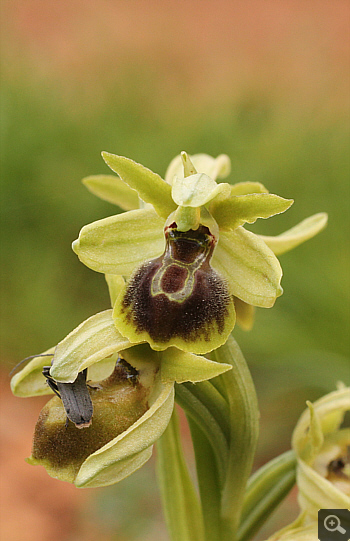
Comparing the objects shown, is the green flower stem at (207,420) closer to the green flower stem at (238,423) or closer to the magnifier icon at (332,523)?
the green flower stem at (238,423)

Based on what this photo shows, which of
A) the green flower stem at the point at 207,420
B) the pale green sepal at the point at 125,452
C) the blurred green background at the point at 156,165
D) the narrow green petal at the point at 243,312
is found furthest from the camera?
the blurred green background at the point at 156,165

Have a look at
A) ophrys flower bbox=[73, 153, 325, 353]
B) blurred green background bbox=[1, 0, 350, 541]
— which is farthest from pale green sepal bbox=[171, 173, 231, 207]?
blurred green background bbox=[1, 0, 350, 541]

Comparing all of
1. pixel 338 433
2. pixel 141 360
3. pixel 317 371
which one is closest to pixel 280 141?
pixel 317 371

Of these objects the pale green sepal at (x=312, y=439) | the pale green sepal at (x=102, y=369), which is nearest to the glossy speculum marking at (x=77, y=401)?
the pale green sepal at (x=102, y=369)

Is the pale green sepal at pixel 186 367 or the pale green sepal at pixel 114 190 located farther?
the pale green sepal at pixel 114 190

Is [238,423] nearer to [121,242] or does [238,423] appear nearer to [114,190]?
[121,242]

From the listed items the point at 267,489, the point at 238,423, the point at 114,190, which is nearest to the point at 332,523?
the point at 267,489
